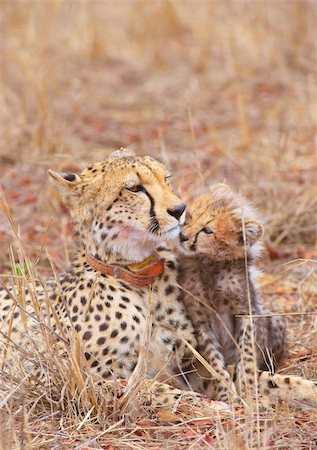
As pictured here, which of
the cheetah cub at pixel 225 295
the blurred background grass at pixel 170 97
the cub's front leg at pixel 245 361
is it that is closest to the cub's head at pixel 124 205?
the cheetah cub at pixel 225 295

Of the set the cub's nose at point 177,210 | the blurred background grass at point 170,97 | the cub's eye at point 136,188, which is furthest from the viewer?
the blurred background grass at point 170,97

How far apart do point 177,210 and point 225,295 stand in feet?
1.72

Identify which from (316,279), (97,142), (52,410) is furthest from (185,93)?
(52,410)

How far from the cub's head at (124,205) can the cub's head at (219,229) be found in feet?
0.71

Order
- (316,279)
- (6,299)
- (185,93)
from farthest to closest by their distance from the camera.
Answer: (185,93) < (316,279) < (6,299)

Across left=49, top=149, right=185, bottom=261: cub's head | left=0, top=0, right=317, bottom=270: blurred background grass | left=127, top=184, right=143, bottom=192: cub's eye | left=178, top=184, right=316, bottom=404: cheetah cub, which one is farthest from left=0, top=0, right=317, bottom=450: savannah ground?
left=127, top=184, right=143, bottom=192: cub's eye

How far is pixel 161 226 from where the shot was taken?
3.99 meters

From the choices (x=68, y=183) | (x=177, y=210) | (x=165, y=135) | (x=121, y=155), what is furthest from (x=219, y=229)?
(x=165, y=135)

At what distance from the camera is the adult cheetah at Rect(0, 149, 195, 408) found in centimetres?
400

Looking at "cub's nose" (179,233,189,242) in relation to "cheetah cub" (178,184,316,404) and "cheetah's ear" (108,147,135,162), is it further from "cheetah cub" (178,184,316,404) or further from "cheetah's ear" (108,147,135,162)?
"cheetah's ear" (108,147,135,162)

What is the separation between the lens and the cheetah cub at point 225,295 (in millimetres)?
4168

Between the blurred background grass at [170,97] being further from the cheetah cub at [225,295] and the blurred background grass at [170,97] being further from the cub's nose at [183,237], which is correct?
the cub's nose at [183,237]

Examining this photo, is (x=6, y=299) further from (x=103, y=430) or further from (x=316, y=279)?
(x=316, y=279)

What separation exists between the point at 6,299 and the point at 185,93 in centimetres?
565
